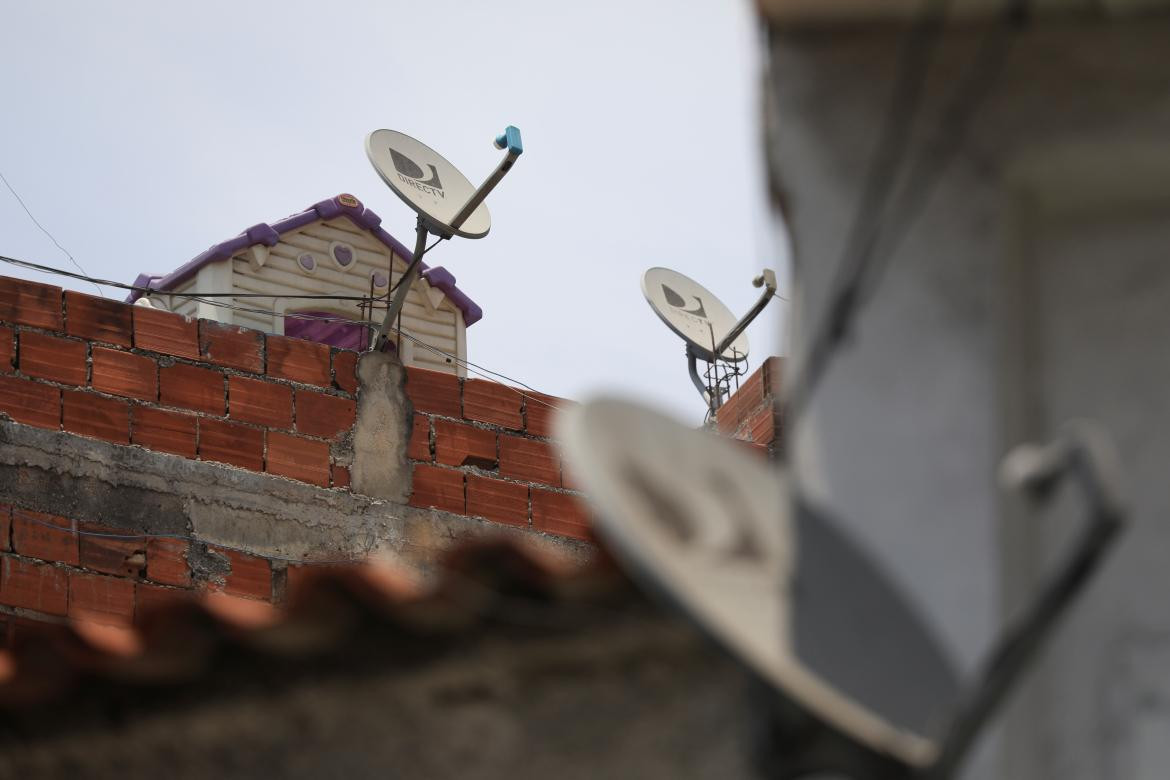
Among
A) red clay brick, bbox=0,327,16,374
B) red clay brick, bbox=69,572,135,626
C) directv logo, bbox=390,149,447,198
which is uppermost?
directv logo, bbox=390,149,447,198

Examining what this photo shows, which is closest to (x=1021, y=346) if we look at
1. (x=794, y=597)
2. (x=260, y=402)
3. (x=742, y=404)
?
(x=794, y=597)

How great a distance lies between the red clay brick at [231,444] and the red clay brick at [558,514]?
5.31ft

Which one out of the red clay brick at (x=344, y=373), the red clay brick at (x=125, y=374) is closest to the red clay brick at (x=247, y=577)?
the red clay brick at (x=125, y=374)

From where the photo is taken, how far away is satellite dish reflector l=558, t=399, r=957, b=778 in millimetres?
2910

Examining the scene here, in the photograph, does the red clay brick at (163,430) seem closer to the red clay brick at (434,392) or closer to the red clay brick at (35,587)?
the red clay brick at (35,587)

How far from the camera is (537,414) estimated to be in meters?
10.0

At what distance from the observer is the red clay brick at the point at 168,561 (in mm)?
8586

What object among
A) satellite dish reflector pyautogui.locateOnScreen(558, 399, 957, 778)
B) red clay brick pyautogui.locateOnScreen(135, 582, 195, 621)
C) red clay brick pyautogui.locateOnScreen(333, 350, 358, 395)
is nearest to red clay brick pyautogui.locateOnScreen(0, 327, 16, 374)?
red clay brick pyautogui.locateOnScreen(135, 582, 195, 621)

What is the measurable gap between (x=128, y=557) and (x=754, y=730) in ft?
19.1

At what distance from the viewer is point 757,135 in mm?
3975

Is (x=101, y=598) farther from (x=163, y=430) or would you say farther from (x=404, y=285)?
(x=404, y=285)

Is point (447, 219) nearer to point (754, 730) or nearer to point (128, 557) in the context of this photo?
point (128, 557)

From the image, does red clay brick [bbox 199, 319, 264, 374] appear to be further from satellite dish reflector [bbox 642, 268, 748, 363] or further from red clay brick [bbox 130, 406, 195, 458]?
satellite dish reflector [bbox 642, 268, 748, 363]

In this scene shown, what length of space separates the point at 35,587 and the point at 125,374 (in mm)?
1167
